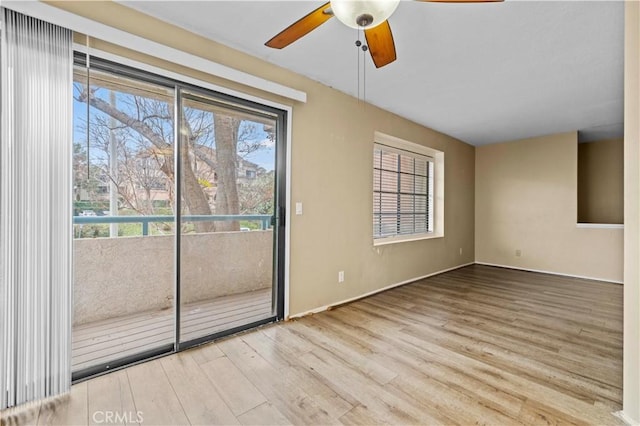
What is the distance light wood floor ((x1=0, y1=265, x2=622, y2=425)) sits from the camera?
1.61 meters

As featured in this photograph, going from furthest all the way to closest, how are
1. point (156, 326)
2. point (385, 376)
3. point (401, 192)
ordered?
point (401, 192), point (156, 326), point (385, 376)

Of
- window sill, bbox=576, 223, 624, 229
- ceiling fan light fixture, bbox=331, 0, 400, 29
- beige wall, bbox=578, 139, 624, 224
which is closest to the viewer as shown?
ceiling fan light fixture, bbox=331, 0, 400, 29

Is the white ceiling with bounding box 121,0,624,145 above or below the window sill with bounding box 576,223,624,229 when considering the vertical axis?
above

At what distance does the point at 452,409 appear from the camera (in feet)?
5.46

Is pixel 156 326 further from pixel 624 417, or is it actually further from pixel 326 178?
pixel 624 417

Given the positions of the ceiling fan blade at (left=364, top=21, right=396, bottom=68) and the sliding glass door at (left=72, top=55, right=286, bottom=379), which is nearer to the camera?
the ceiling fan blade at (left=364, top=21, right=396, bottom=68)

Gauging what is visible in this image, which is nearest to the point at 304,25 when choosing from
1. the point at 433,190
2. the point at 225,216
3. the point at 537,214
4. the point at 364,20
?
the point at 364,20

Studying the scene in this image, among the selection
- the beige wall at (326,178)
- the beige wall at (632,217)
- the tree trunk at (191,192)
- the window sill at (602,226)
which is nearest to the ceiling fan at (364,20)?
the beige wall at (326,178)

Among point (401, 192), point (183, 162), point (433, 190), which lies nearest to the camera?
point (183, 162)

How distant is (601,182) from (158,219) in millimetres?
7412

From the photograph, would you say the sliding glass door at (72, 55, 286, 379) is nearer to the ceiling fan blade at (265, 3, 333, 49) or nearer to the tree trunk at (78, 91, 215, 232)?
the tree trunk at (78, 91, 215, 232)

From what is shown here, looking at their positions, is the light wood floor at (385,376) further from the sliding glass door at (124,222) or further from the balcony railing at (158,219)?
the balcony railing at (158,219)

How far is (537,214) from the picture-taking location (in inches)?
210

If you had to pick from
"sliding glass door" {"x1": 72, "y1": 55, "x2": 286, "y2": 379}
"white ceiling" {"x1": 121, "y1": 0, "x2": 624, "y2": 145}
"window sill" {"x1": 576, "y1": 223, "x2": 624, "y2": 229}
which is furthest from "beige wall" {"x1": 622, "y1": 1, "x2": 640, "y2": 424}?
"window sill" {"x1": 576, "y1": 223, "x2": 624, "y2": 229}
